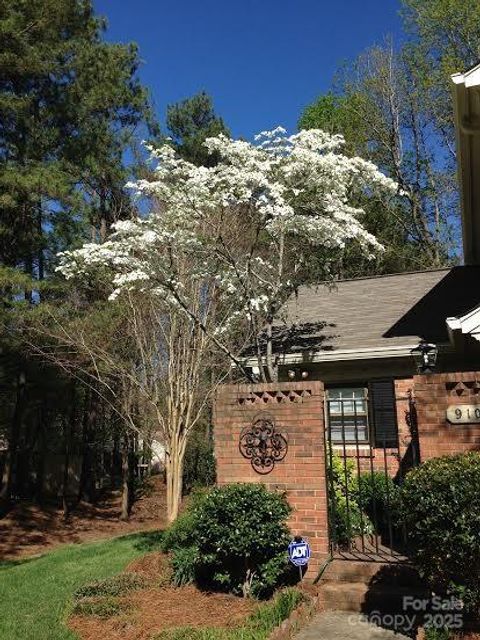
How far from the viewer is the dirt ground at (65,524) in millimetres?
14688

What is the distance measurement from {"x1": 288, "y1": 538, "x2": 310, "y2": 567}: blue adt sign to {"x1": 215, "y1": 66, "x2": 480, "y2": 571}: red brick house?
1.05 feet

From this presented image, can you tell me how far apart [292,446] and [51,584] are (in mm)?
3904

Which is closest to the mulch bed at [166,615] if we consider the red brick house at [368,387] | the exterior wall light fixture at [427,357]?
the red brick house at [368,387]

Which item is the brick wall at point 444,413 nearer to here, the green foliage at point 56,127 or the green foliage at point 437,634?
the green foliage at point 437,634

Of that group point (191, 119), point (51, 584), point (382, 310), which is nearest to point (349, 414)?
point (382, 310)

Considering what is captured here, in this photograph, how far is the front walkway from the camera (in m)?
5.05

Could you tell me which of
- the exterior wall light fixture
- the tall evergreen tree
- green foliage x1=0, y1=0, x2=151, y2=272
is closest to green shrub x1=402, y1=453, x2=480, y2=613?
the exterior wall light fixture

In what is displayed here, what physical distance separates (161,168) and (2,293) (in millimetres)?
6603

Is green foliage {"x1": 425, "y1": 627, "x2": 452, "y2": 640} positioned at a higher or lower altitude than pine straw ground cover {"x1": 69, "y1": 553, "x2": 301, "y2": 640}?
higher

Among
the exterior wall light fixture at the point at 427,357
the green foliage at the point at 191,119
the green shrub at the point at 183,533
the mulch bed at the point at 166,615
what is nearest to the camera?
the mulch bed at the point at 166,615

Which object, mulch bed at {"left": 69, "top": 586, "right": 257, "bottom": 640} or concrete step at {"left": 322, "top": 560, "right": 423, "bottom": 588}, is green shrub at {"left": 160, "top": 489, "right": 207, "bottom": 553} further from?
concrete step at {"left": 322, "top": 560, "right": 423, "bottom": 588}

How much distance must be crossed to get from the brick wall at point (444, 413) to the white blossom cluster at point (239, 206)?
4203 mm

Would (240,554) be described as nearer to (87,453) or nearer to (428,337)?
(428,337)

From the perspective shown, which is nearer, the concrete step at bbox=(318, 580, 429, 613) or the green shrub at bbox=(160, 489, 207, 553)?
the concrete step at bbox=(318, 580, 429, 613)
